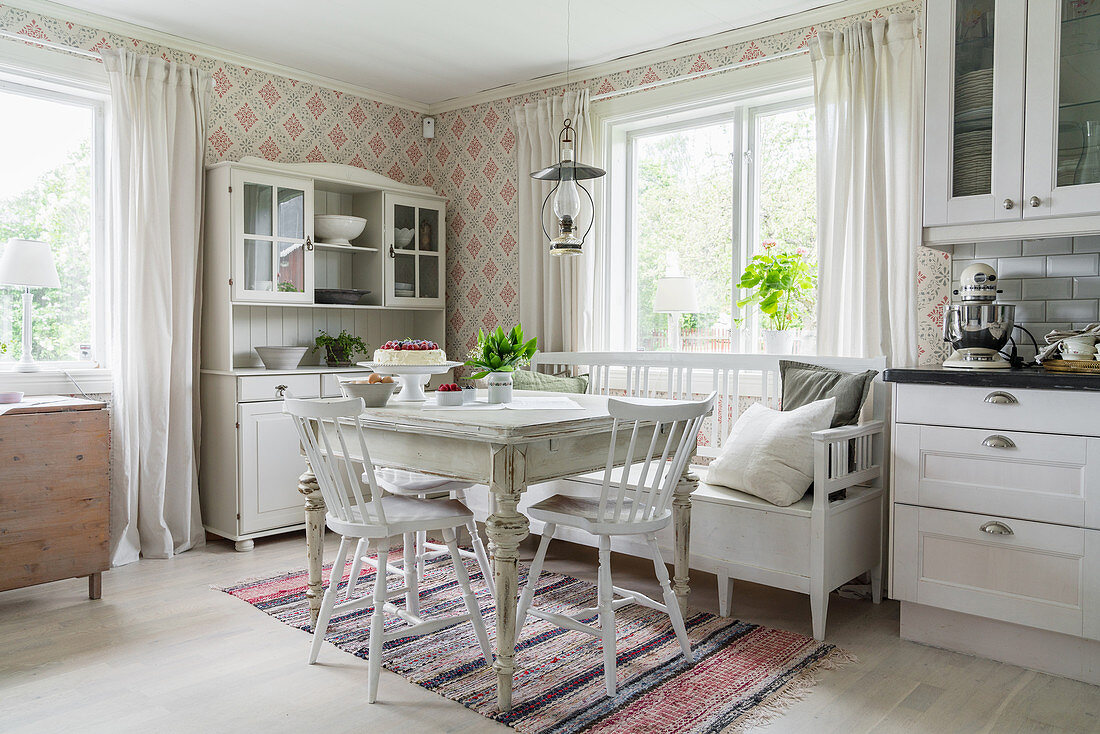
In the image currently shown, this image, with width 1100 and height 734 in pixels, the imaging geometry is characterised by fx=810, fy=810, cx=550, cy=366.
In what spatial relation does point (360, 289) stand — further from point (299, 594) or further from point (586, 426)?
point (586, 426)

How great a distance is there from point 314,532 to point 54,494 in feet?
3.56

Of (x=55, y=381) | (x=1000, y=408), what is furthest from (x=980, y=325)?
(x=55, y=381)

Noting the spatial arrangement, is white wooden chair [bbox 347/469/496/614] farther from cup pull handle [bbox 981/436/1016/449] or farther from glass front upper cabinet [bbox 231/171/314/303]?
cup pull handle [bbox 981/436/1016/449]

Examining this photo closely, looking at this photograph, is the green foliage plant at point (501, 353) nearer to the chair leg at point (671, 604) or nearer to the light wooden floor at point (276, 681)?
the chair leg at point (671, 604)

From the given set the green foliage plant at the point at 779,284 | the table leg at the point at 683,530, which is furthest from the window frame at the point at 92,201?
the green foliage plant at the point at 779,284

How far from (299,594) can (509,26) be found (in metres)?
2.72

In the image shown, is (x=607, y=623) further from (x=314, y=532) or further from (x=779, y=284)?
(x=779, y=284)

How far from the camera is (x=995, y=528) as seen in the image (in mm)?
2574

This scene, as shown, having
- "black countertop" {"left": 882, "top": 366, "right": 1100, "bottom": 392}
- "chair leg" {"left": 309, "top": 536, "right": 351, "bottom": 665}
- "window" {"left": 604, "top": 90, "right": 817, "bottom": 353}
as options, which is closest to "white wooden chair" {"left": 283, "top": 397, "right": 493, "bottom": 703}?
"chair leg" {"left": 309, "top": 536, "right": 351, "bottom": 665}

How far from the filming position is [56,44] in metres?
3.64

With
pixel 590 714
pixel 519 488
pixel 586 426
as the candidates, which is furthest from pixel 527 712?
pixel 586 426

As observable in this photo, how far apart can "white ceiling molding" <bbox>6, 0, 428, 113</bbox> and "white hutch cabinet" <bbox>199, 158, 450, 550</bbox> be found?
1.95ft

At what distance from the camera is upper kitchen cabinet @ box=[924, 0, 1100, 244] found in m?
2.58

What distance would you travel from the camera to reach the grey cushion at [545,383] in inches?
159
